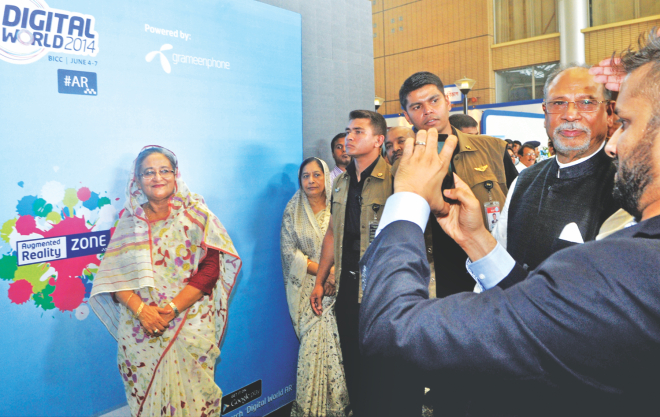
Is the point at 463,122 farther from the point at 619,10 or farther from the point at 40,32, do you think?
the point at 619,10

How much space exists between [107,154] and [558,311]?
222 centimetres

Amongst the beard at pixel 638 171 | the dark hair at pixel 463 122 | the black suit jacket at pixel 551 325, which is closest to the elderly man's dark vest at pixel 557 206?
the beard at pixel 638 171

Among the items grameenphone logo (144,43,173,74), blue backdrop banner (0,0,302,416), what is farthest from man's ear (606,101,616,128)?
grameenphone logo (144,43,173,74)

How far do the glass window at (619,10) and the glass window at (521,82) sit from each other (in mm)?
1462

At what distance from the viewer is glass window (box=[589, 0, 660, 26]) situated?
11.2m

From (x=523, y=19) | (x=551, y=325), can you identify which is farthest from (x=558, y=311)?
(x=523, y=19)

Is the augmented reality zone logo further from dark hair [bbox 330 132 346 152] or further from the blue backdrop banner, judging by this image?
dark hair [bbox 330 132 346 152]

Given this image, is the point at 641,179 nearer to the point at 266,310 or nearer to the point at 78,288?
the point at 78,288

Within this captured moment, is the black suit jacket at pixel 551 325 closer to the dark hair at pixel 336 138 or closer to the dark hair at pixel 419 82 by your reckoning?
the dark hair at pixel 419 82

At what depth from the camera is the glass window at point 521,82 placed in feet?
41.2

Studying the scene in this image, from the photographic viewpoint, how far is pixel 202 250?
8.10 feet

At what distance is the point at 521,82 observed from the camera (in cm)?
1305

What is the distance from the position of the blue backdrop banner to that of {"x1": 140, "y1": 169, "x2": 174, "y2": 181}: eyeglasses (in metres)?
0.12

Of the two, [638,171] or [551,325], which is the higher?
[638,171]
